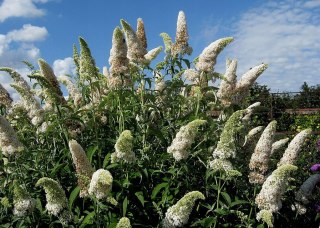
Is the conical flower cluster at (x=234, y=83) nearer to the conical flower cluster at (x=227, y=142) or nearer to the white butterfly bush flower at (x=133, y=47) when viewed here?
the white butterfly bush flower at (x=133, y=47)

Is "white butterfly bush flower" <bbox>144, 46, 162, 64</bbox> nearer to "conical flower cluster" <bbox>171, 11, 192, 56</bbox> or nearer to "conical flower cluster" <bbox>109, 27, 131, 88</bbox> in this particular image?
"conical flower cluster" <bbox>171, 11, 192, 56</bbox>

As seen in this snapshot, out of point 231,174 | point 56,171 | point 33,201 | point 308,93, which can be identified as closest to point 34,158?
point 56,171

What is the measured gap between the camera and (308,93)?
77.3 feet

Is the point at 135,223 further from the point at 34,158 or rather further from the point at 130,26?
the point at 130,26

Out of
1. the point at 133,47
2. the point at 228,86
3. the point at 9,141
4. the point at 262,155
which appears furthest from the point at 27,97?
the point at 262,155

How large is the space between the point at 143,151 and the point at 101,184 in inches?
41.2

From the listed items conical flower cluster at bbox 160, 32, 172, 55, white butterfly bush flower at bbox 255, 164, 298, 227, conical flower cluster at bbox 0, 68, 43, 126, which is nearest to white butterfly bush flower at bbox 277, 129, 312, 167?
white butterfly bush flower at bbox 255, 164, 298, 227

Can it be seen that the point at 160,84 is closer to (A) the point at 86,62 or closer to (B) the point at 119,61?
(B) the point at 119,61

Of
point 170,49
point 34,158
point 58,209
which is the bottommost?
point 58,209

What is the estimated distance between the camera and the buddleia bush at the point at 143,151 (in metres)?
3.64

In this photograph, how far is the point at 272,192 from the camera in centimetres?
376

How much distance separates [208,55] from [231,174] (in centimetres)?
144

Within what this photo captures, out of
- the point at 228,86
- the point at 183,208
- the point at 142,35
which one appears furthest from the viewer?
the point at 142,35

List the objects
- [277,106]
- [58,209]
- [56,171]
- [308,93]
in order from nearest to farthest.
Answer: [58,209] → [56,171] → [277,106] → [308,93]
